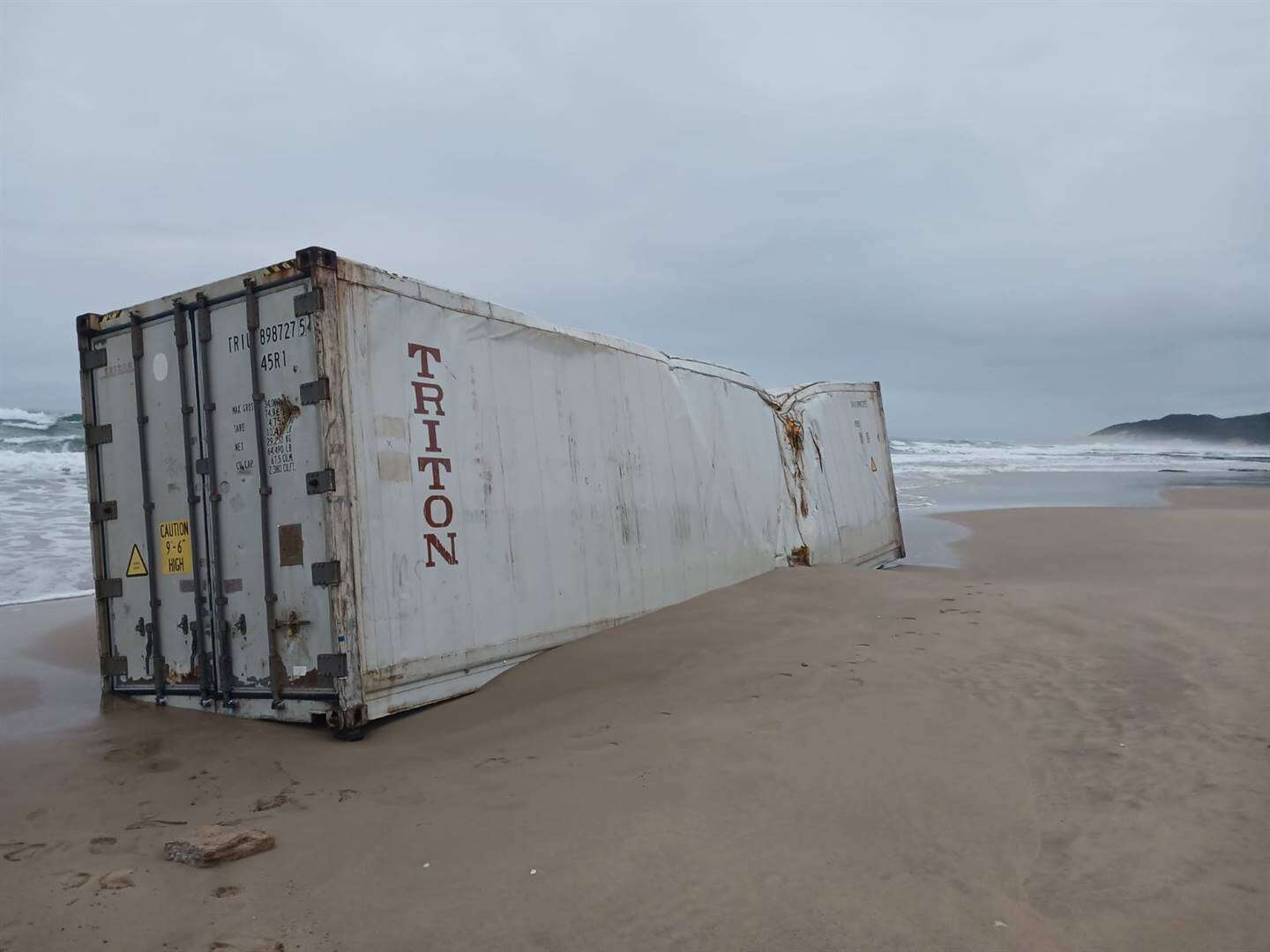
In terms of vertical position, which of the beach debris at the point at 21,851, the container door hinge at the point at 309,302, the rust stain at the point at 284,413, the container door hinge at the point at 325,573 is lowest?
the beach debris at the point at 21,851

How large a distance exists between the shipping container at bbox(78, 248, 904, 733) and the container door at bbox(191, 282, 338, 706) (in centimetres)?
1

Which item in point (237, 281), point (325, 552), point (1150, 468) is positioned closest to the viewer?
point (325, 552)

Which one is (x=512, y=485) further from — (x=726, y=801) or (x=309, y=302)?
(x=726, y=801)

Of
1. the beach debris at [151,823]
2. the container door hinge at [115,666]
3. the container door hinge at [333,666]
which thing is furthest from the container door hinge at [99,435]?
the beach debris at [151,823]

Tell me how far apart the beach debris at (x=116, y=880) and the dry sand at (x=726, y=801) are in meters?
0.02

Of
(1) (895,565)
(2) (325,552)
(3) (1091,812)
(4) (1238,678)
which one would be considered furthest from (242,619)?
(1) (895,565)

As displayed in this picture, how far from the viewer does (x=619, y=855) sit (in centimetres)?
313

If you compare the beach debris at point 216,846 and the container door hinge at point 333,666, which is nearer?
the beach debris at point 216,846

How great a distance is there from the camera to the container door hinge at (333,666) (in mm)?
4606

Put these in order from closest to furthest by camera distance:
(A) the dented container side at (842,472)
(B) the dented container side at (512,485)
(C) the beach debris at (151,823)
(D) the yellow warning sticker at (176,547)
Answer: (C) the beach debris at (151,823) < (B) the dented container side at (512,485) < (D) the yellow warning sticker at (176,547) < (A) the dented container side at (842,472)

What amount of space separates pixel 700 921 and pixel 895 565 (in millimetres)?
9892

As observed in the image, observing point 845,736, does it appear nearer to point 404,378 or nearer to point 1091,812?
point 1091,812

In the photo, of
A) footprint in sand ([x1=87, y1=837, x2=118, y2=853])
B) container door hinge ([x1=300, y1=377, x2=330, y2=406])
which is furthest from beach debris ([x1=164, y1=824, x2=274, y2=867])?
container door hinge ([x1=300, y1=377, x2=330, y2=406])

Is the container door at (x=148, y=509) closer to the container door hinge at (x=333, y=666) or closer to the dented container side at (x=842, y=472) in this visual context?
the container door hinge at (x=333, y=666)
